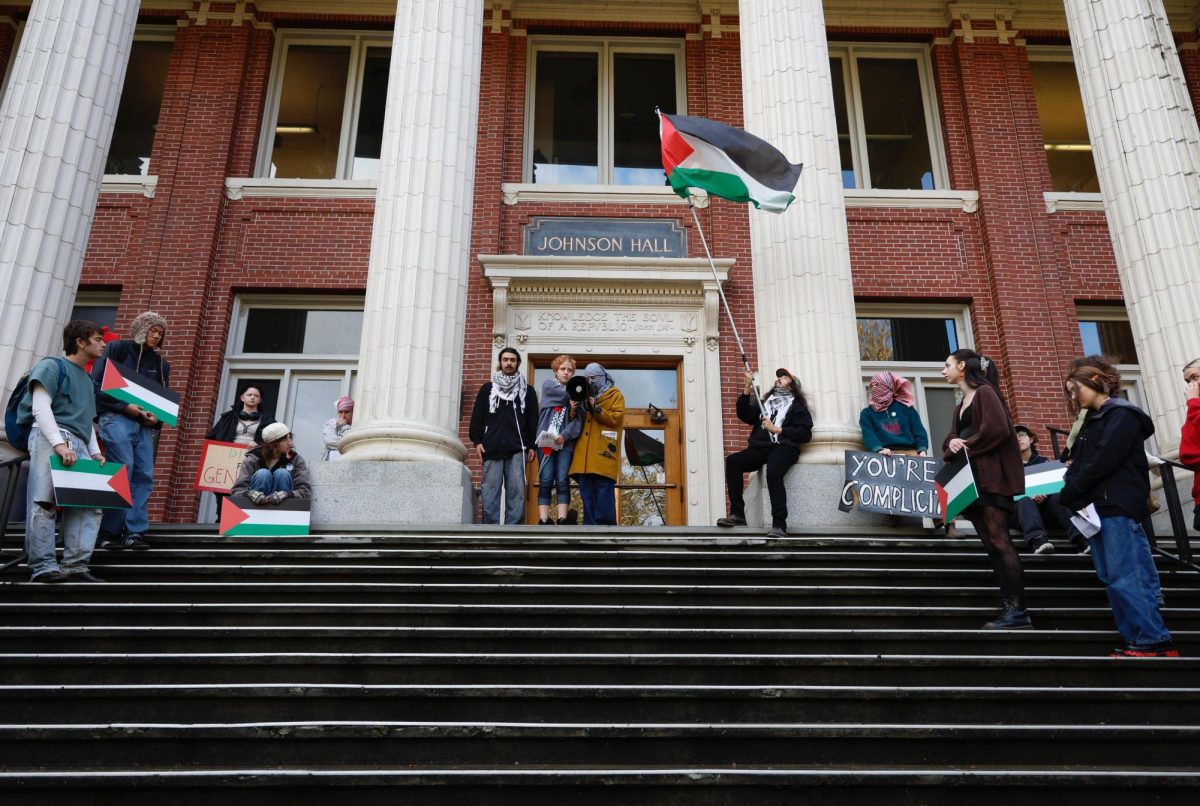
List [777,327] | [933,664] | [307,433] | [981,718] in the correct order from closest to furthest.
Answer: [981,718] < [933,664] < [777,327] < [307,433]

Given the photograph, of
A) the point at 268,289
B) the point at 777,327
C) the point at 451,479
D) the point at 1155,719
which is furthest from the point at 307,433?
the point at 1155,719

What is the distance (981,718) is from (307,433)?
10.4 metres

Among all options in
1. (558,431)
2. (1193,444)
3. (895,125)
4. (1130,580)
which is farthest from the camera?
(895,125)

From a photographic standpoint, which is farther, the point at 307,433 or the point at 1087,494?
the point at 307,433

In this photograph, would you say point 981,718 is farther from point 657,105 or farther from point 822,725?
point 657,105

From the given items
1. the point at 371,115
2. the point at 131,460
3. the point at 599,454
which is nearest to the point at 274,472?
the point at 131,460

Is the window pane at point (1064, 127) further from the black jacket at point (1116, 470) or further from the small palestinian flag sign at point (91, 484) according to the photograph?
the small palestinian flag sign at point (91, 484)

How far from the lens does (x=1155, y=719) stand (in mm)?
4605

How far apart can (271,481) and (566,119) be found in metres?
8.97

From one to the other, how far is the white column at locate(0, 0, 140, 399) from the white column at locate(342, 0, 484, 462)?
3042 mm

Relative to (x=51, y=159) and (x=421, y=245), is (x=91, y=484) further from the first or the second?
(x=51, y=159)

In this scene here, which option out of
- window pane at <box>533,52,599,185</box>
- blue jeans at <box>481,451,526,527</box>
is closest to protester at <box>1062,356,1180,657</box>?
blue jeans at <box>481,451,526,527</box>

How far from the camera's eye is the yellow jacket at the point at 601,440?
8.73m

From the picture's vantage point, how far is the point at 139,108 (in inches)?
582
